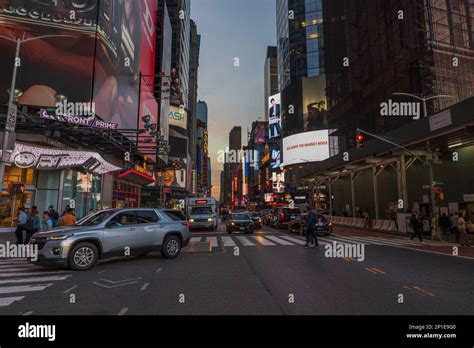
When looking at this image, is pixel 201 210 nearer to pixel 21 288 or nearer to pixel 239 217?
pixel 239 217

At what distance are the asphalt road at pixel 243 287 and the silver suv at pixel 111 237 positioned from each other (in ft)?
1.38

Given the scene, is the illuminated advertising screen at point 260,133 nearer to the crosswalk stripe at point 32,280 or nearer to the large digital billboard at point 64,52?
the large digital billboard at point 64,52

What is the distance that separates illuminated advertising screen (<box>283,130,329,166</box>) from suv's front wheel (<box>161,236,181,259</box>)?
6693cm

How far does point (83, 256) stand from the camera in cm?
920

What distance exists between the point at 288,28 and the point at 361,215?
251 ft

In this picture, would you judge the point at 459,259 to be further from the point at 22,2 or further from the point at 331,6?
the point at 331,6

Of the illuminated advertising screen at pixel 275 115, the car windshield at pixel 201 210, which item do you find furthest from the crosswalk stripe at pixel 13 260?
the illuminated advertising screen at pixel 275 115

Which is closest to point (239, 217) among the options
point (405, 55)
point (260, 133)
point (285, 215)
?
point (285, 215)

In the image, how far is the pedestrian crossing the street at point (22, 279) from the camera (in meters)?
6.57

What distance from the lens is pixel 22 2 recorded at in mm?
22812

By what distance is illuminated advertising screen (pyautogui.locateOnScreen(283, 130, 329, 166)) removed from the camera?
7838 centimetres

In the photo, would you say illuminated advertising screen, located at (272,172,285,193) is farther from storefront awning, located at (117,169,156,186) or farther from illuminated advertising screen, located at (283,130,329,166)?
storefront awning, located at (117,169,156,186)

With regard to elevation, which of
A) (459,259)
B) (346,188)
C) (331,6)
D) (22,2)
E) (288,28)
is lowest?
(459,259)
